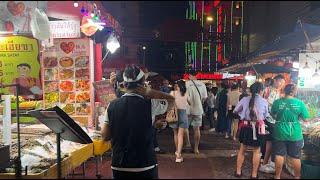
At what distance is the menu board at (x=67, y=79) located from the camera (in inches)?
388

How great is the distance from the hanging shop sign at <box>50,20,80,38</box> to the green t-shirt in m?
5.33

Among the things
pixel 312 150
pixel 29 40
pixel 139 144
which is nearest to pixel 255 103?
pixel 312 150

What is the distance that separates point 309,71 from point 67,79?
6.21 metres

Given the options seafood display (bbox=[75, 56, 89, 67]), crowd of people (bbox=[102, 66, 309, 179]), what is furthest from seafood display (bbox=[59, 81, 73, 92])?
crowd of people (bbox=[102, 66, 309, 179])

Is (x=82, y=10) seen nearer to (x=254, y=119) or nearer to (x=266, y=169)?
(x=254, y=119)

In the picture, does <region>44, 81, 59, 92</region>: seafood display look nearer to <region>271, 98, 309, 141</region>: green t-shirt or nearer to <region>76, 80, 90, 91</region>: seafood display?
<region>76, 80, 90, 91</region>: seafood display

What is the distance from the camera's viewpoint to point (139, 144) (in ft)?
12.9

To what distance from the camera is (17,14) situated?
745cm

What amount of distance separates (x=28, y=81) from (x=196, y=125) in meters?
4.71

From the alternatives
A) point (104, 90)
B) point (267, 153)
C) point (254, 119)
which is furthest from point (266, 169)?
point (104, 90)

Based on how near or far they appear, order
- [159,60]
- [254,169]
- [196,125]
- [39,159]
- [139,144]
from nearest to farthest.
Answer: [139,144], [39,159], [254,169], [196,125], [159,60]

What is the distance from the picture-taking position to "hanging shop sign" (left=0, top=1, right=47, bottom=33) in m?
7.29

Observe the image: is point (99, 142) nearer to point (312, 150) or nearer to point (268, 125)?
point (268, 125)

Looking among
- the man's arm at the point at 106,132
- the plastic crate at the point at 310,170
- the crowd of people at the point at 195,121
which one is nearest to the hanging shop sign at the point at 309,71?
the crowd of people at the point at 195,121
